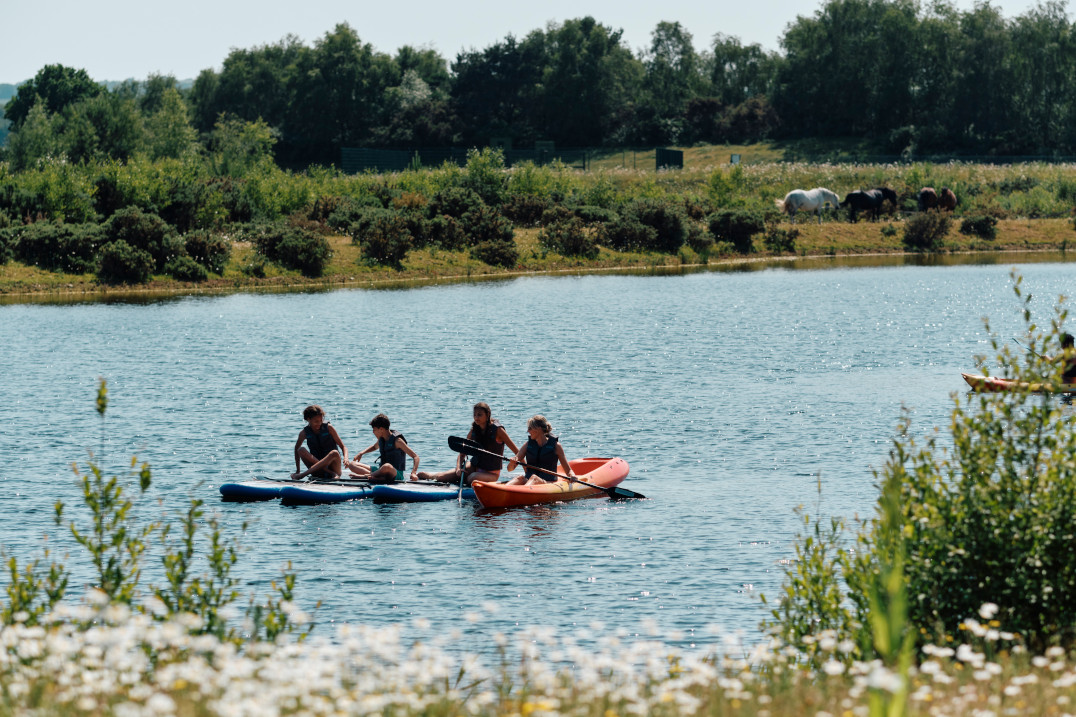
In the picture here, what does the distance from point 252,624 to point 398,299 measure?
152ft

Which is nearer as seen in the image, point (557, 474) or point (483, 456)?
point (557, 474)

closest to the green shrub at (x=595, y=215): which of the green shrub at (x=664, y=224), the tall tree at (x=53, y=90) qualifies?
the green shrub at (x=664, y=224)

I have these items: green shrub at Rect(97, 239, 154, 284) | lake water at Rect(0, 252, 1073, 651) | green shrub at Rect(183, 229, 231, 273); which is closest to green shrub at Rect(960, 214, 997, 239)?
lake water at Rect(0, 252, 1073, 651)

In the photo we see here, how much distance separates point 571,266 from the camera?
69188mm

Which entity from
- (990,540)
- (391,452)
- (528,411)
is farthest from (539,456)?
(990,540)

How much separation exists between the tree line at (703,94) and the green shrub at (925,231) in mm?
38745

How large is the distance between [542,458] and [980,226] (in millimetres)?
65915

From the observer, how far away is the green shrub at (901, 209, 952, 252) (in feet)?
259

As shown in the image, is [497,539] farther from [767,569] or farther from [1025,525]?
[1025,525]

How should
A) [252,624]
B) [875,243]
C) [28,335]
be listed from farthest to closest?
[875,243]
[28,335]
[252,624]

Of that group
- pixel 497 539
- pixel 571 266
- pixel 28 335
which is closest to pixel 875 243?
pixel 571 266

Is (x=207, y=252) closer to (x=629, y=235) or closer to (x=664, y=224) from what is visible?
(x=629, y=235)

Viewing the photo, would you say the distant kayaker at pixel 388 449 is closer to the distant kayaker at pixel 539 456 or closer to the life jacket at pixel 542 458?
the distant kayaker at pixel 539 456

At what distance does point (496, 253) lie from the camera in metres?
67.2
